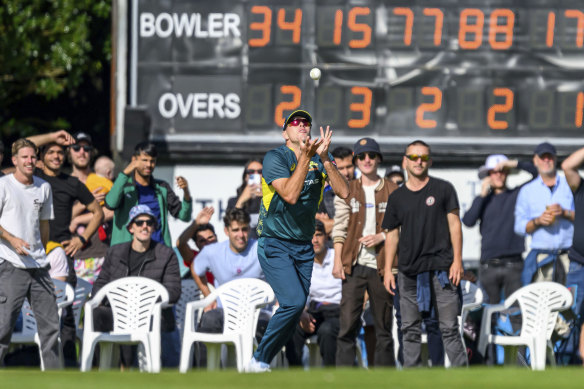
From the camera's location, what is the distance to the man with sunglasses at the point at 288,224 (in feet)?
27.6

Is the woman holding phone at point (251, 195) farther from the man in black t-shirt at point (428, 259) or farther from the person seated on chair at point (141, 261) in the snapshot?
the man in black t-shirt at point (428, 259)

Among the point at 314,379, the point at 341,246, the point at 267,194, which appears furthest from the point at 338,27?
the point at 314,379

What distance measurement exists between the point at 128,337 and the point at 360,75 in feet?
17.9

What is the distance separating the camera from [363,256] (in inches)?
414

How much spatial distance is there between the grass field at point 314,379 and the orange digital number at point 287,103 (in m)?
8.68

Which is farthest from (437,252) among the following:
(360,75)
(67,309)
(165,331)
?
(360,75)

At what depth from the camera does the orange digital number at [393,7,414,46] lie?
14.4 meters

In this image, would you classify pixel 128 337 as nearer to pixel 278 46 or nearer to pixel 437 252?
pixel 437 252

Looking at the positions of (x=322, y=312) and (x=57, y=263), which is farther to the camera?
(x=57, y=263)

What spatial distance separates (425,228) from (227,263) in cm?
189

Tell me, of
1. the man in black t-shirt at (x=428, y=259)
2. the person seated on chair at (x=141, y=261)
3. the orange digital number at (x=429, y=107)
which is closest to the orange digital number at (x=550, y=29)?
the orange digital number at (x=429, y=107)

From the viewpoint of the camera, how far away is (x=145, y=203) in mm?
11438

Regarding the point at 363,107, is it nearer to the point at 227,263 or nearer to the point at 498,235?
the point at 498,235

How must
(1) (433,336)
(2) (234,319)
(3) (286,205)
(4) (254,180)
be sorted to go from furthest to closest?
(4) (254,180) → (2) (234,319) → (1) (433,336) → (3) (286,205)
